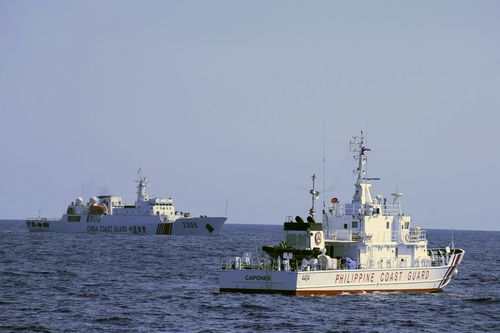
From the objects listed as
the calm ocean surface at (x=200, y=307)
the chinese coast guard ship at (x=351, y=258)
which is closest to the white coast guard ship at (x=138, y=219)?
the calm ocean surface at (x=200, y=307)

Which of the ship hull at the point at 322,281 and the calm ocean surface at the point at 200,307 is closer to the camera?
the calm ocean surface at the point at 200,307

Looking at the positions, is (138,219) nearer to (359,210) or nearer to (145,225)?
(145,225)

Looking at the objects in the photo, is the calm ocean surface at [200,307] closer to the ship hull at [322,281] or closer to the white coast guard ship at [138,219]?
the ship hull at [322,281]

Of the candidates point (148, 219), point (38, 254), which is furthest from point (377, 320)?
point (148, 219)

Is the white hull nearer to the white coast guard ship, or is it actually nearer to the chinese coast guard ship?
the white coast guard ship

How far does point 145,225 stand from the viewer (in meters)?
151

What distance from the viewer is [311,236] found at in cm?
4659

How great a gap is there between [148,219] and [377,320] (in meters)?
113

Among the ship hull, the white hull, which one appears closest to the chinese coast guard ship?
the ship hull

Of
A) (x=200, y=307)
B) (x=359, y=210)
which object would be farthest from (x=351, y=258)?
(x=200, y=307)

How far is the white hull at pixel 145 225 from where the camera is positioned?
149375 millimetres

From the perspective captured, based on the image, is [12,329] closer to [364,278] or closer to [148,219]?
[364,278]

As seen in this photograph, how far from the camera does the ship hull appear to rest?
4444 centimetres

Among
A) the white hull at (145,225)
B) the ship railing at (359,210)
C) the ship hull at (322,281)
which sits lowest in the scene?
the ship hull at (322,281)
